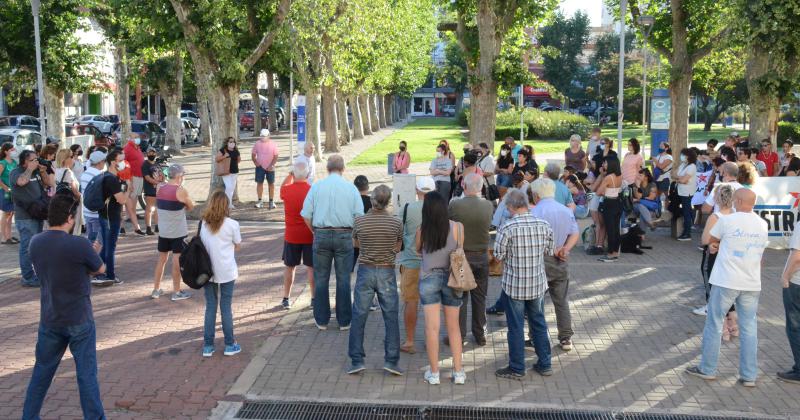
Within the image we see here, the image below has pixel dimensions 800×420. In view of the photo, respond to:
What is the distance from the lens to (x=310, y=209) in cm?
802

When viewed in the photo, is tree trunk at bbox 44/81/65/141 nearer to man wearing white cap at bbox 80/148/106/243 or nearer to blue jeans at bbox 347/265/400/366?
man wearing white cap at bbox 80/148/106/243

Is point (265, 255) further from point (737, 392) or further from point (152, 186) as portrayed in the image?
point (737, 392)

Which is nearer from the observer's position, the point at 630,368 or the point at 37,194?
the point at 630,368

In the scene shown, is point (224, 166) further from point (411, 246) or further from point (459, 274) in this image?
point (459, 274)

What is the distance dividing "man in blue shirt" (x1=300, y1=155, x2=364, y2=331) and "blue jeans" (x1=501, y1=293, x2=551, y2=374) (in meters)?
1.84

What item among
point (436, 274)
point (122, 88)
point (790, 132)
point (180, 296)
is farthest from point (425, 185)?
point (790, 132)

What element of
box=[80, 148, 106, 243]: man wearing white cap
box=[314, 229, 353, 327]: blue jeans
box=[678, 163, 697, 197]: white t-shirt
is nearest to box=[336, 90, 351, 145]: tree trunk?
box=[678, 163, 697, 197]: white t-shirt

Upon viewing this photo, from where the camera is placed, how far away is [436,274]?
22.3 feet

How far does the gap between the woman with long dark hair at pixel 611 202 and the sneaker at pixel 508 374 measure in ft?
18.3

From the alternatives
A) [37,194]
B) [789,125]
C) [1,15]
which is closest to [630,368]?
[37,194]

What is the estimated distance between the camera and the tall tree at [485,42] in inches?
710

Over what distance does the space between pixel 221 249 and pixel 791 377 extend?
5468 mm

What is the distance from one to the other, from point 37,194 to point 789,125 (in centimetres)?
3889

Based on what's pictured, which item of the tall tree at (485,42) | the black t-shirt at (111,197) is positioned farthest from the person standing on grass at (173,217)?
the tall tree at (485,42)
